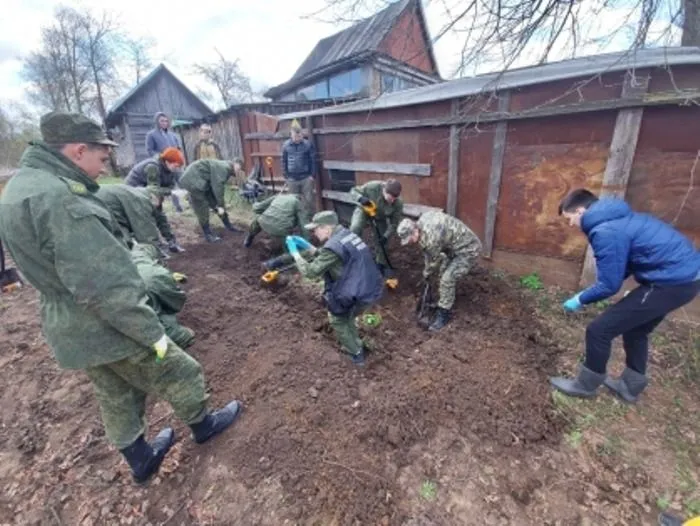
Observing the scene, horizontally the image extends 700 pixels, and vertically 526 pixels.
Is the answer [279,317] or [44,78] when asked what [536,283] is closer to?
[279,317]

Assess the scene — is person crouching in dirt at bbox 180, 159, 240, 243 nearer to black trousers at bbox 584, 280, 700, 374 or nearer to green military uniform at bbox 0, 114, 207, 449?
green military uniform at bbox 0, 114, 207, 449

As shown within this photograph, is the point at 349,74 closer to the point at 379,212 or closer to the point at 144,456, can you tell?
the point at 379,212

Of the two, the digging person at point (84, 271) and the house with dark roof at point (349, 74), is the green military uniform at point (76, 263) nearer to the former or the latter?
the digging person at point (84, 271)

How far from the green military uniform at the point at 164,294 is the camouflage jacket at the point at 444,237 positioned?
2421 mm

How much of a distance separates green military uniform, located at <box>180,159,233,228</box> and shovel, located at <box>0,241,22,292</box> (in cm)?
264

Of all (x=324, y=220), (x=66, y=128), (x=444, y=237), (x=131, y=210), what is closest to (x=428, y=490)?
(x=324, y=220)

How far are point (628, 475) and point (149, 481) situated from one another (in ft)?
9.72

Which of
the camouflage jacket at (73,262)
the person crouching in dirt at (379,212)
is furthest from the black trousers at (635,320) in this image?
the camouflage jacket at (73,262)

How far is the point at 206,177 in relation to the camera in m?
6.00

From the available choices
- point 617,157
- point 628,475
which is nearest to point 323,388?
point 628,475

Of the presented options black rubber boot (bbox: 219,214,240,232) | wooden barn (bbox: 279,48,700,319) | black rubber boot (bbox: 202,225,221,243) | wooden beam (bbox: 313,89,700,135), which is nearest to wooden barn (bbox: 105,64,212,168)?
black rubber boot (bbox: 219,214,240,232)

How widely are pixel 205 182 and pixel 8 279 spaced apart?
3050 mm

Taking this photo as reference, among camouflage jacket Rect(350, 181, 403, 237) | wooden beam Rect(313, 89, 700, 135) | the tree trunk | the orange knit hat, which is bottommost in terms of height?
camouflage jacket Rect(350, 181, 403, 237)

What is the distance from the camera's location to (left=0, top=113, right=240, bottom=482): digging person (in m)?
1.47
